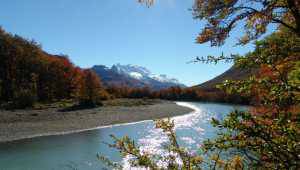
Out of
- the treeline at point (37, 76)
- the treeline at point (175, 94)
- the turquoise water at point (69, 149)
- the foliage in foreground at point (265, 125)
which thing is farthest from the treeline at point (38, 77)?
the foliage in foreground at point (265, 125)

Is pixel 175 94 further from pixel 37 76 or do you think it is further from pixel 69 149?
pixel 69 149

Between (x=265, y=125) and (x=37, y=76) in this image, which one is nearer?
(x=265, y=125)

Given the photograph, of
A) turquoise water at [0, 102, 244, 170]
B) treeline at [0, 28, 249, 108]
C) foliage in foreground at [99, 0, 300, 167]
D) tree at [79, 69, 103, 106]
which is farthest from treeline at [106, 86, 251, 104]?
foliage in foreground at [99, 0, 300, 167]

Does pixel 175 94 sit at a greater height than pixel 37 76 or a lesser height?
lesser

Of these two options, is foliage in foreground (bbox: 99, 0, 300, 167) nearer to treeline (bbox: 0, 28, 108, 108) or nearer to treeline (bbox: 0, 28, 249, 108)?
treeline (bbox: 0, 28, 249, 108)

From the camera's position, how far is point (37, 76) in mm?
79125

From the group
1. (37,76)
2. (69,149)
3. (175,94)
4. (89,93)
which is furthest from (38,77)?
(175,94)

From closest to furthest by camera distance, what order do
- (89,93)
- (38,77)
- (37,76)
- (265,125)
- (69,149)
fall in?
(265,125), (69,149), (89,93), (37,76), (38,77)

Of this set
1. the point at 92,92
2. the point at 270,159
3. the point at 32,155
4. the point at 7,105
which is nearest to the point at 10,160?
the point at 32,155

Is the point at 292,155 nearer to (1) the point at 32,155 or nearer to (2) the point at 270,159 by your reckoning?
(2) the point at 270,159

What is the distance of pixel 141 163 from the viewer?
4715 mm

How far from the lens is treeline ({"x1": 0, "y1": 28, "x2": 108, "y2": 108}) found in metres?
76.3

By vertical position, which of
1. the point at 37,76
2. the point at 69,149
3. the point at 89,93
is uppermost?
the point at 37,76

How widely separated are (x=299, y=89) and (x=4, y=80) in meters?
85.2
